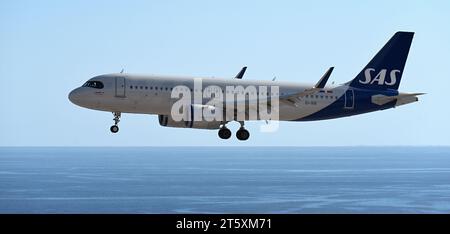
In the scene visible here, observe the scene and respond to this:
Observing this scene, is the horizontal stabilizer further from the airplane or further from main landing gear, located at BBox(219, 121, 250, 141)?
main landing gear, located at BBox(219, 121, 250, 141)

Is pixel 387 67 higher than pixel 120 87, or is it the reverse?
pixel 387 67

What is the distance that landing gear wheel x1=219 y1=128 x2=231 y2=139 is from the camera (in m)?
58.3

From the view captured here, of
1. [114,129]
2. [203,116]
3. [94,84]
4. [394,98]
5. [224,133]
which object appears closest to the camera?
[203,116]

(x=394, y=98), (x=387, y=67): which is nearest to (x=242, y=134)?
(x=394, y=98)

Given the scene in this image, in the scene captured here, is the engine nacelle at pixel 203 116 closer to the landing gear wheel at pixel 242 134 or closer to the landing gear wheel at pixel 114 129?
the landing gear wheel at pixel 242 134

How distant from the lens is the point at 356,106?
203 ft

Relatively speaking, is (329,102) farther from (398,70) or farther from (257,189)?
(257,189)

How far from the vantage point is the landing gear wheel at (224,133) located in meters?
58.3

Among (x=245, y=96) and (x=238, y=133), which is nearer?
(x=245, y=96)

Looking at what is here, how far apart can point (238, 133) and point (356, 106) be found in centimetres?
1066

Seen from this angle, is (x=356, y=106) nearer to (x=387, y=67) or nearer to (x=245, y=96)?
(x=387, y=67)

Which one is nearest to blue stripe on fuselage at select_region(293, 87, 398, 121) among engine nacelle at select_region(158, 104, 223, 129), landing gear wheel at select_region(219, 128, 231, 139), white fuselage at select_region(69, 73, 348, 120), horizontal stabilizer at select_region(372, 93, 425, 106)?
horizontal stabilizer at select_region(372, 93, 425, 106)
